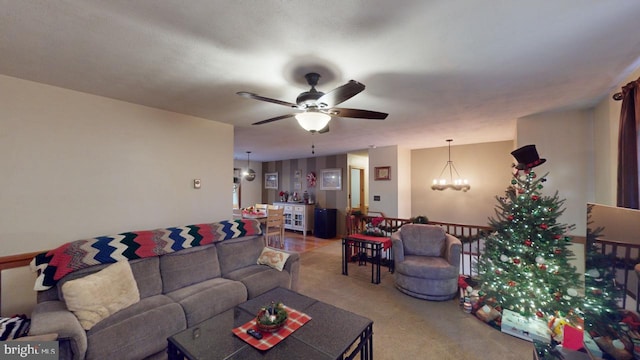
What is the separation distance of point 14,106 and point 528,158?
16.9ft

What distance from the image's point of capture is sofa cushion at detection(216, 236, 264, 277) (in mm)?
2840

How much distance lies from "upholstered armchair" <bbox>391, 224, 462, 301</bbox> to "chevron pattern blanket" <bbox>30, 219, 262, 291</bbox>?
2.27 meters

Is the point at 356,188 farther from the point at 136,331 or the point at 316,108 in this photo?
the point at 136,331

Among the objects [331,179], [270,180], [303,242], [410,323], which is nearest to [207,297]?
[410,323]

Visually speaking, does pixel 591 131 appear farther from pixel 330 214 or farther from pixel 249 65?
pixel 330 214

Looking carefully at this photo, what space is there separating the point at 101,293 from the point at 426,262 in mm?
3417

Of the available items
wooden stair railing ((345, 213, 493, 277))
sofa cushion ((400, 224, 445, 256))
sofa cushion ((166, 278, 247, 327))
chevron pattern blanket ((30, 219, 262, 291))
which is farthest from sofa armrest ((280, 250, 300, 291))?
wooden stair railing ((345, 213, 493, 277))

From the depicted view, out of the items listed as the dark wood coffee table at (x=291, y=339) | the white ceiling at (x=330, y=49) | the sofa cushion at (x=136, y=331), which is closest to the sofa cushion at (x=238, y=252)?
the sofa cushion at (x=136, y=331)

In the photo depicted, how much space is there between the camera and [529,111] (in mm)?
3041

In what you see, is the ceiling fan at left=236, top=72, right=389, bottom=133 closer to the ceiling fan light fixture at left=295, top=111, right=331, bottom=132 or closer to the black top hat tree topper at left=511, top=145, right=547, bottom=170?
the ceiling fan light fixture at left=295, top=111, right=331, bottom=132

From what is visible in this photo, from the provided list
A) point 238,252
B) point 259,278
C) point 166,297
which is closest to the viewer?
point 166,297

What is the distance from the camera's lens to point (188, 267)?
251cm

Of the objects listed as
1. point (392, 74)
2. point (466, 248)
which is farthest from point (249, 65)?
point (466, 248)

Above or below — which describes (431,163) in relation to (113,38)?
below
